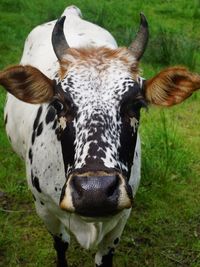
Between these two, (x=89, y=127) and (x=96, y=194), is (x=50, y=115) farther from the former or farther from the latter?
(x=96, y=194)

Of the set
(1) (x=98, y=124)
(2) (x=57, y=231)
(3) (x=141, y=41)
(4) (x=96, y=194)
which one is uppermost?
(3) (x=141, y=41)

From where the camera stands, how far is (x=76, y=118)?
Answer: 9.46 ft

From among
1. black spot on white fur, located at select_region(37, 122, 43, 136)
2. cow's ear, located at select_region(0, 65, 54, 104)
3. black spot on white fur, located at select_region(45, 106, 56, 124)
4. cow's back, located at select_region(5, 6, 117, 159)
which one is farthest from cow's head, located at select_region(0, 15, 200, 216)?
cow's back, located at select_region(5, 6, 117, 159)

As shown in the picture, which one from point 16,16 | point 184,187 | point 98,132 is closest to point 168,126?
point 184,187

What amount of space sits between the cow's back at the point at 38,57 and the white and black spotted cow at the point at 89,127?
12 centimetres

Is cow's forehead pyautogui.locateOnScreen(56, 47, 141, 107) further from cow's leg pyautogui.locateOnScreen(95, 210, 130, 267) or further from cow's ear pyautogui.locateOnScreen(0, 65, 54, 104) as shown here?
cow's leg pyautogui.locateOnScreen(95, 210, 130, 267)

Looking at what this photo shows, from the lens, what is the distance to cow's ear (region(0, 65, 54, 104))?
3.05 m

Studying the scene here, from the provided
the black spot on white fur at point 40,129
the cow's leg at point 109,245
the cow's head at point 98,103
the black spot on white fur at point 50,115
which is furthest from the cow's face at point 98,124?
the cow's leg at point 109,245

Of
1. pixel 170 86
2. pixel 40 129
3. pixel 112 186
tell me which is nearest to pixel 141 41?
pixel 170 86

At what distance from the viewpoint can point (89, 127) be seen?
2795 millimetres

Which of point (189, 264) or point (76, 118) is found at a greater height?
point (76, 118)

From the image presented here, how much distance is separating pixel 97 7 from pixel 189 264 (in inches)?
234

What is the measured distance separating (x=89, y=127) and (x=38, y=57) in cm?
194

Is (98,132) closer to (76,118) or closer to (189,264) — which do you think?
(76,118)
